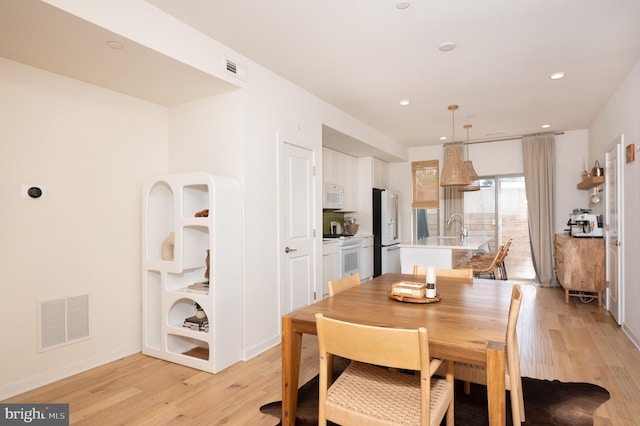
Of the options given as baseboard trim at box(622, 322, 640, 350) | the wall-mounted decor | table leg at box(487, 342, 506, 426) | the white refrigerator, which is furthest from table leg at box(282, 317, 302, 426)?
the white refrigerator

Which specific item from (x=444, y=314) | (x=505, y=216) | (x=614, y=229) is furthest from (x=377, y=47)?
(x=505, y=216)

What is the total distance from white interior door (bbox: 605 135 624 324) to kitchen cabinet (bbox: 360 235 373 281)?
3.30 meters

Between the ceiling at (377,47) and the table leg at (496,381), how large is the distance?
220 cm

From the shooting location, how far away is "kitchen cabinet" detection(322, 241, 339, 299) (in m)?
5.08

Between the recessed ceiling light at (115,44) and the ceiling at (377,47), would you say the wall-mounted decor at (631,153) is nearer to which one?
the ceiling at (377,47)

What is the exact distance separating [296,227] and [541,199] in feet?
→ 15.6

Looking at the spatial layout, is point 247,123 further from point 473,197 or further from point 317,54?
point 473,197

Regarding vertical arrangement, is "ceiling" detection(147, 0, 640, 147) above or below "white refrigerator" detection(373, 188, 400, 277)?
above

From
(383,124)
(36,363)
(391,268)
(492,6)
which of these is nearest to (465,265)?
(391,268)

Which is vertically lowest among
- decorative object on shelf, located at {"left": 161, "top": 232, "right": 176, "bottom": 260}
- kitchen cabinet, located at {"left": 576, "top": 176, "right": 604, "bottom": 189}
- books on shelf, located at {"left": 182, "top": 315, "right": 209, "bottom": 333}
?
books on shelf, located at {"left": 182, "top": 315, "right": 209, "bottom": 333}

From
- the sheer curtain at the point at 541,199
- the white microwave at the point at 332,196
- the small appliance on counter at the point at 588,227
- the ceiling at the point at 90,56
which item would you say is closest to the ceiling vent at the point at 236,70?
the ceiling at the point at 90,56

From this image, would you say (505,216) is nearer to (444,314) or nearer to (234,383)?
(444,314)

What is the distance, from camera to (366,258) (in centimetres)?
638

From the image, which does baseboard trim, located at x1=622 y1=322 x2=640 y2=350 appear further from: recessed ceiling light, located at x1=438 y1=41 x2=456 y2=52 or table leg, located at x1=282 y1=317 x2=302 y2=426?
table leg, located at x1=282 y1=317 x2=302 y2=426
